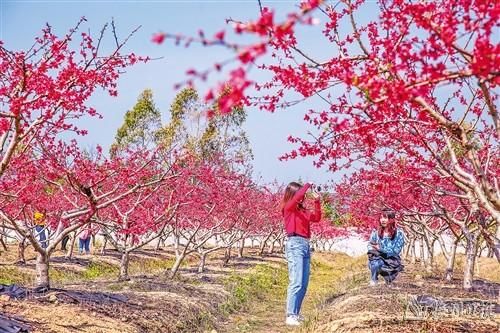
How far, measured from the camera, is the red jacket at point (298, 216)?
898 centimetres

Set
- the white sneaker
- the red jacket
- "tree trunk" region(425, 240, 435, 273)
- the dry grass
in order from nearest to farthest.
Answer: the red jacket
the white sneaker
"tree trunk" region(425, 240, 435, 273)
the dry grass

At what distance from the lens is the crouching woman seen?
12.8 metres

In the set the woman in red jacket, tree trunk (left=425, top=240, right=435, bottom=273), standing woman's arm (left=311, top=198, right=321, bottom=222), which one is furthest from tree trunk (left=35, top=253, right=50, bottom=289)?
tree trunk (left=425, top=240, right=435, bottom=273)

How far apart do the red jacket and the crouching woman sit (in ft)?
13.0

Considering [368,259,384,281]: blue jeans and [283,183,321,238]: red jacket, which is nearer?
[283,183,321,238]: red jacket

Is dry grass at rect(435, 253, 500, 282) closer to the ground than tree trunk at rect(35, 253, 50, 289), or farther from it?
farther from it

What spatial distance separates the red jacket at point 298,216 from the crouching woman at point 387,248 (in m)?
3.95

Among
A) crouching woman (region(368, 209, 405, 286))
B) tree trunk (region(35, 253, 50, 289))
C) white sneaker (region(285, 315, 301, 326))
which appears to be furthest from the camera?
crouching woman (region(368, 209, 405, 286))

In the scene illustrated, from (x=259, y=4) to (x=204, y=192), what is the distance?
35.3 feet

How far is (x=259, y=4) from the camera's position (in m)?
4.87

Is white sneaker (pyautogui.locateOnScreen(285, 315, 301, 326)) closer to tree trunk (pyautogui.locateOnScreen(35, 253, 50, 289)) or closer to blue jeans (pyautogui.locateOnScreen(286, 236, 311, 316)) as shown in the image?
blue jeans (pyautogui.locateOnScreen(286, 236, 311, 316))

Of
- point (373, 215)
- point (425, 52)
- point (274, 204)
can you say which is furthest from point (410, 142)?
point (274, 204)

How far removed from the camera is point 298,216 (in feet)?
29.9

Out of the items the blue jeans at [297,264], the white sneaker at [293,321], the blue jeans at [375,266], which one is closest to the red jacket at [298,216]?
the blue jeans at [297,264]
